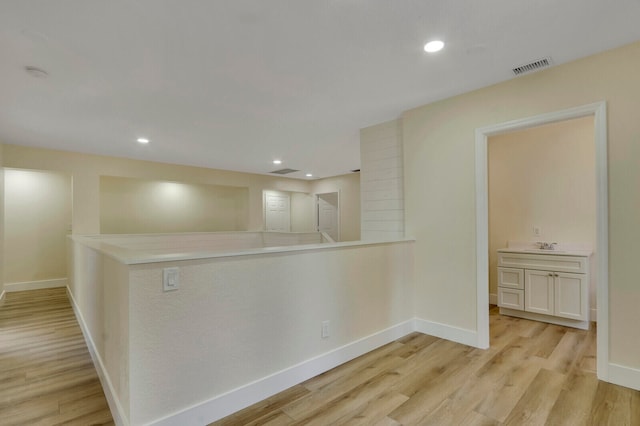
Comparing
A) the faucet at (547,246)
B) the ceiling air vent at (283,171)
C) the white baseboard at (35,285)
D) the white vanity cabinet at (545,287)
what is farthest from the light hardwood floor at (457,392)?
the white baseboard at (35,285)

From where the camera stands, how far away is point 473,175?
296 cm

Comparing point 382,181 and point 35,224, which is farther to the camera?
point 35,224

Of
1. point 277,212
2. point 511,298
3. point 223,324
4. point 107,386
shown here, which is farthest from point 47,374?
point 277,212

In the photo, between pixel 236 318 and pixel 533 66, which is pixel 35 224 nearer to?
pixel 236 318

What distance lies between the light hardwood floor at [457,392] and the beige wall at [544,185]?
150 cm

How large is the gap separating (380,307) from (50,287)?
22.0 ft

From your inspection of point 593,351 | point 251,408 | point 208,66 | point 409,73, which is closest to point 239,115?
point 208,66

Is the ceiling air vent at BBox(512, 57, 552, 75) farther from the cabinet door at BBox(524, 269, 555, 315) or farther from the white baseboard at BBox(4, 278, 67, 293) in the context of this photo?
the white baseboard at BBox(4, 278, 67, 293)

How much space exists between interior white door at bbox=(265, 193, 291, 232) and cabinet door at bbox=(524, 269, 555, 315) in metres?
6.27

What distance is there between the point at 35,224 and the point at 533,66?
8.28m

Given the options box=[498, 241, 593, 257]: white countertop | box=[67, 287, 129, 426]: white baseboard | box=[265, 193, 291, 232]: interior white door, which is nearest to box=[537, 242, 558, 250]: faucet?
box=[498, 241, 593, 257]: white countertop

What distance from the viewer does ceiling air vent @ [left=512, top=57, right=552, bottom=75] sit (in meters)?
2.43

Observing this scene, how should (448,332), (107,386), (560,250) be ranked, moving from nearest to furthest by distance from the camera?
(107,386) → (448,332) → (560,250)

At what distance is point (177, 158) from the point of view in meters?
5.85
